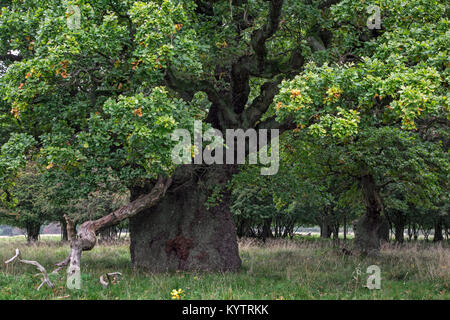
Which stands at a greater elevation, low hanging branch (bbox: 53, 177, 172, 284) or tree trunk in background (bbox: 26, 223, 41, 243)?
low hanging branch (bbox: 53, 177, 172, 284)

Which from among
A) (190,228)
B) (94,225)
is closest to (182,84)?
(94,225)

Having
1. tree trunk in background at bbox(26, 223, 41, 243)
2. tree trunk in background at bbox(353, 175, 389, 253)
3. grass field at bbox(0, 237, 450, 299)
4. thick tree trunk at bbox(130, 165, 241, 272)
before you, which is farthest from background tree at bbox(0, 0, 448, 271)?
tree trunk in background at bbox(26, 223, 41, 243)

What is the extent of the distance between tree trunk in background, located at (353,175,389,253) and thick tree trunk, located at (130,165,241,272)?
7.64m

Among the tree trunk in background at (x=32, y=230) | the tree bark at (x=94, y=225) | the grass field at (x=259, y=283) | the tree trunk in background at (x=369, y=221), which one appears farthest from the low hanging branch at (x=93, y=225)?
the tree trunk in background at (x=32, y=230)

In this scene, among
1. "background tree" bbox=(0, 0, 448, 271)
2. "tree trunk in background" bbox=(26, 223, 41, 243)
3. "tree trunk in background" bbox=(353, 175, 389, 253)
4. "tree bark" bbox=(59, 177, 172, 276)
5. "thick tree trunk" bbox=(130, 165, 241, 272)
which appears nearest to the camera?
"background tree" bbox=(0, 0, 448, 271)

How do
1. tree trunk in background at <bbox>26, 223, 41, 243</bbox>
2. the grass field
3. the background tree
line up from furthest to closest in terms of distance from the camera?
tree trunk in background at <bbox>26, 223, 41, 243</bbox> < the grass field < the background tree

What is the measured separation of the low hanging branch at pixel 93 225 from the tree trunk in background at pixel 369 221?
33.4 feet

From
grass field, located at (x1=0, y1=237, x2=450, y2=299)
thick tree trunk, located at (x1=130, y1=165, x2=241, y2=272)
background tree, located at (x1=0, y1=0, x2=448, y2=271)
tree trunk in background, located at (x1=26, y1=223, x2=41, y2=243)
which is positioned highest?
background tree, located at (x1=0, y1=0, x2=448, y2=271)

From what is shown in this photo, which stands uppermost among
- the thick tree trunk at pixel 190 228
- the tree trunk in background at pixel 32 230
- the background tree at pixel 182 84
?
the background tree at pixel 182 84

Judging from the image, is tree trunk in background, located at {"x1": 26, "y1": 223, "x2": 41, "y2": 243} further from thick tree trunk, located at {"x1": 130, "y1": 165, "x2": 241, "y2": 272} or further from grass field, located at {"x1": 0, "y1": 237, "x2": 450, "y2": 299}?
thick tree trunk, located at {"x1": 130, "y1": 165, "x2": 241, "y2": 272}

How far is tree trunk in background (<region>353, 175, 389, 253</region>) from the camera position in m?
18.7

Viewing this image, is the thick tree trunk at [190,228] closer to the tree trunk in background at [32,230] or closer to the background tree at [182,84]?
the background tree at [182,84]

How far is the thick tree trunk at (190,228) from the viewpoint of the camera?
544 inches
